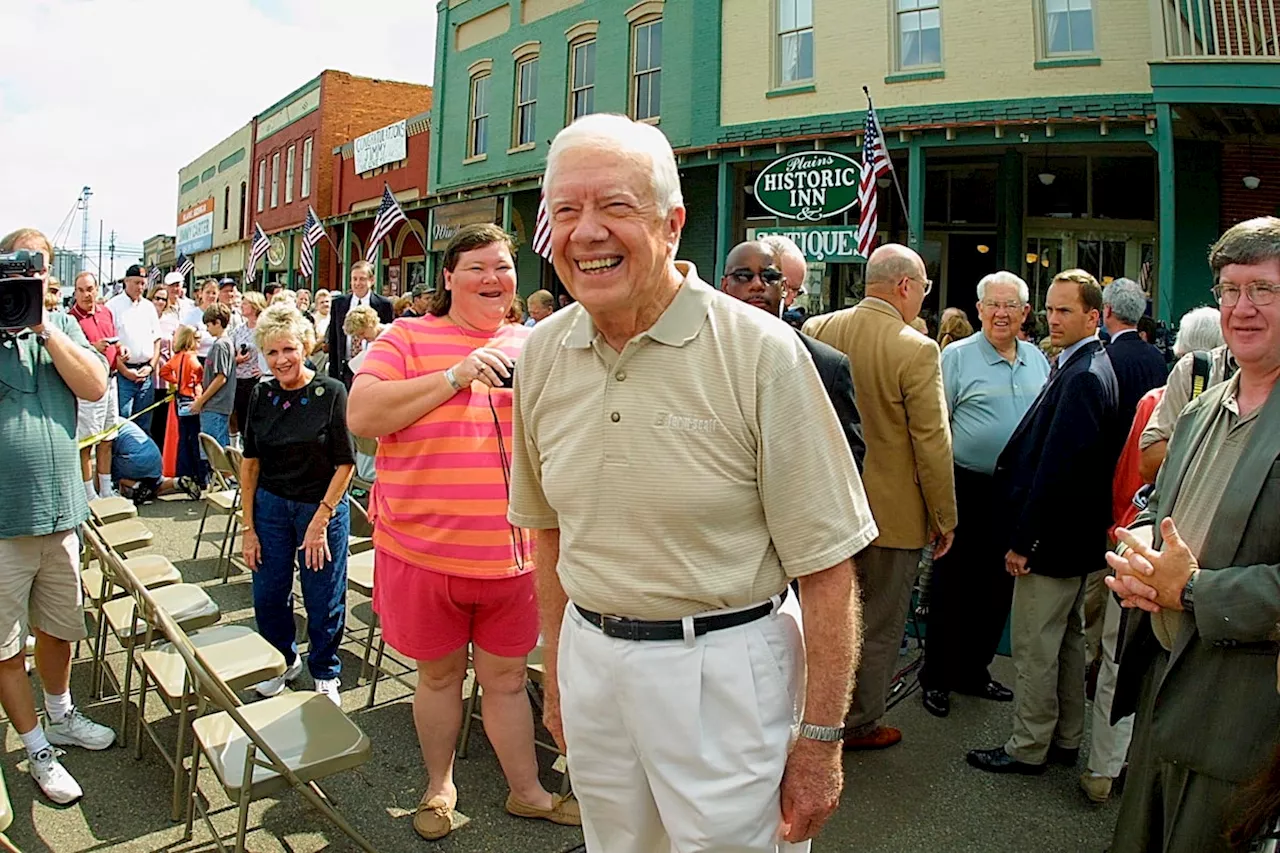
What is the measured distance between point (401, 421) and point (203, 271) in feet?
141

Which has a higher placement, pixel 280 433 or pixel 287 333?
pixel 287 333

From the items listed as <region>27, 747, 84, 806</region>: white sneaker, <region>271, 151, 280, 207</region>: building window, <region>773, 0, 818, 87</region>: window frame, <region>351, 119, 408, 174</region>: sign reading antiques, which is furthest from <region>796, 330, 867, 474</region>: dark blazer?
<region>271, 151, 280, 207</region>: building window

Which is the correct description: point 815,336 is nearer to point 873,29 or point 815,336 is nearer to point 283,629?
point 283,629

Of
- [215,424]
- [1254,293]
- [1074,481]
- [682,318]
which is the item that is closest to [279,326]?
[682,318]

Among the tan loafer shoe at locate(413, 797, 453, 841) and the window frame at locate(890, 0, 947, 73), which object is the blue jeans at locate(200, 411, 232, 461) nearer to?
the tan loafer shoe at locate(413, 797, 453, 841)

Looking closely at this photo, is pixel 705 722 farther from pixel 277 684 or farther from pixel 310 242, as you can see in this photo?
pixel 310 242

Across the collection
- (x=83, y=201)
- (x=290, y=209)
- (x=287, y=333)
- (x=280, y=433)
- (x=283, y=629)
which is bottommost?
(x=283, y=629)

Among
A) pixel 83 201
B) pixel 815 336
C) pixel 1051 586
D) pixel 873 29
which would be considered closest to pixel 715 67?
pixel 873 29

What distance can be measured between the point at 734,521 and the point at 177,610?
312cm

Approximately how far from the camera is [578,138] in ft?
6.01

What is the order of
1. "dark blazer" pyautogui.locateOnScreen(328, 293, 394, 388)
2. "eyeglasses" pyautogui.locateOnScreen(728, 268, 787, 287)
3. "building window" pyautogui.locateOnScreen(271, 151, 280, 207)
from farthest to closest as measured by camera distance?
"building window" pyautogui.locateOnScreen(271, 151, 280, 207) → "dark blazer" pyautogui.locateOnScreen(328, 293, 394, 388) → "eyeglasses" pyautogui.locateOnScreen(728, 268, 787, 287)

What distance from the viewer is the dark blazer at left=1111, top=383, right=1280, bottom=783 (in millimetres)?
2074

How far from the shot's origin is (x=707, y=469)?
1854 millimetres

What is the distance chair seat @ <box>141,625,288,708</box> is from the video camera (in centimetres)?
133
